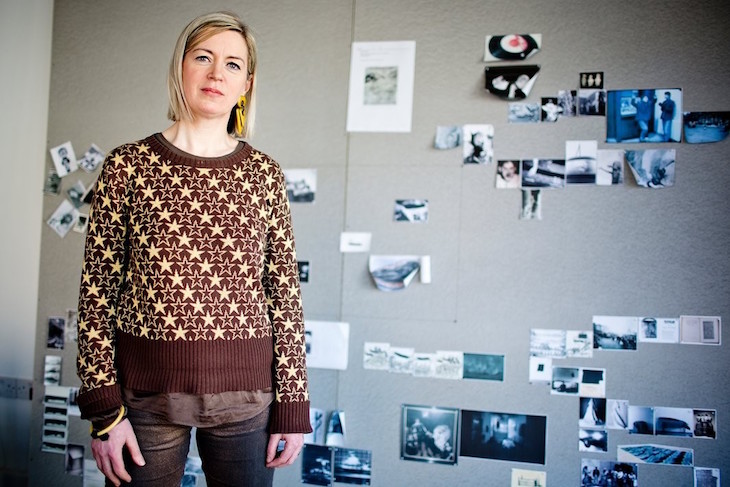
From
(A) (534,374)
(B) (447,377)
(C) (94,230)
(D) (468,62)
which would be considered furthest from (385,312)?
(C) (94,230)

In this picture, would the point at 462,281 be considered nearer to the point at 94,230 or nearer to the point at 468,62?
the point at 468,62

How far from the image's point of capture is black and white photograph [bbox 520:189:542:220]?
1757mm

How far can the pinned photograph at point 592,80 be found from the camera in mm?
1730

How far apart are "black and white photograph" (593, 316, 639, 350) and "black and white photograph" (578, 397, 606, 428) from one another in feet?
0.53

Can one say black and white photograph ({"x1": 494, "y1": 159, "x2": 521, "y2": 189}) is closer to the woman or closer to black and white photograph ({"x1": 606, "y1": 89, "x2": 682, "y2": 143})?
black and white photograph ({"x1": 606, "y1": 89, "x2": 682, "y2": 143})

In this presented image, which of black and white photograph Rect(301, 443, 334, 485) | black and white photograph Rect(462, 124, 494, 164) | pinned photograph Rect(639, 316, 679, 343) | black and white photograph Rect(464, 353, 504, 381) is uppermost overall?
black and white photograph Rect(462, 124, 494, 164)

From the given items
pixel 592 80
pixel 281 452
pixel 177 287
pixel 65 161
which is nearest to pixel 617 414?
pixel 592 80

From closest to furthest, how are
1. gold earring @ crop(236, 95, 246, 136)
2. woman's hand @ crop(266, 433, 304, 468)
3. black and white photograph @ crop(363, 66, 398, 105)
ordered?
1. woman's hand @ crop(266, 433, 304, 468)
2. gold earring @ crop(236, 95, 246, 136)
3. black and white photograph @ crop(363, 66, 398, 105)

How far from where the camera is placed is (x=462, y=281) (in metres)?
1.80

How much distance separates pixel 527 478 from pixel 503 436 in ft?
0.46

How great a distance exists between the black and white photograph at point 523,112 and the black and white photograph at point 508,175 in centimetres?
13

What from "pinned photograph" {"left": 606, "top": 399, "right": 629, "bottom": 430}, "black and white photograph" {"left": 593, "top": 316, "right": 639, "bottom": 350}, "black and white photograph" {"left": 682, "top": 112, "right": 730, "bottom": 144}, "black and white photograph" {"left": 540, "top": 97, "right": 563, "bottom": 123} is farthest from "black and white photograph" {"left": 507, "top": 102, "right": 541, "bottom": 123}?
"pinned photograph" {"left": 606, "top": 399, "right": 629, "bottom": 430}

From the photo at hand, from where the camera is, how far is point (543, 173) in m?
1.75

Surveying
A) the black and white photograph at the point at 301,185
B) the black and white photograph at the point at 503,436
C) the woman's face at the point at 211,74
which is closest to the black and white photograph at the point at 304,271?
the black and white photograph at the point at 301,185
